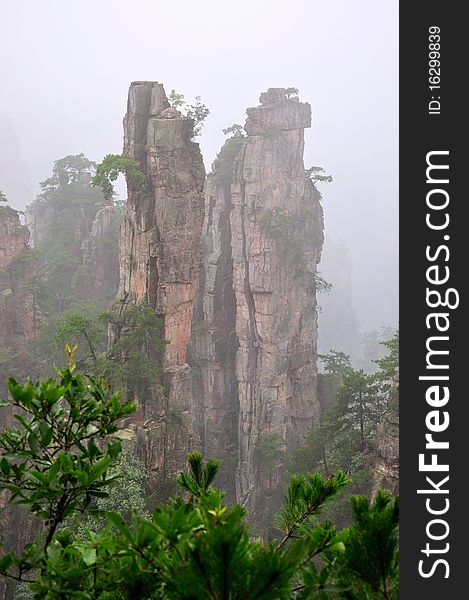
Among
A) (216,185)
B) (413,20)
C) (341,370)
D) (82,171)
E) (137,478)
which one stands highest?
(82,171)

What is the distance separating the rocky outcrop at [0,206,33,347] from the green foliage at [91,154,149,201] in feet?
36.4

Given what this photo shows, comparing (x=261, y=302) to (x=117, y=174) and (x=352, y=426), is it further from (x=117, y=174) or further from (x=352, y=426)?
(x=117, y=174)

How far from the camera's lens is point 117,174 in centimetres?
1986

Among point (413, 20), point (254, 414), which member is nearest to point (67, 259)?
point (254, 414)

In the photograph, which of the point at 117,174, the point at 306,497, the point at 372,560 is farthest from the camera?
the point at 117,174

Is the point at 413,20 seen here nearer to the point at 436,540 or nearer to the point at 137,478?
the point at 436,540

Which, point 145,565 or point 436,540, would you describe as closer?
point 145,565

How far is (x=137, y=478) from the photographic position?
51.4 feet

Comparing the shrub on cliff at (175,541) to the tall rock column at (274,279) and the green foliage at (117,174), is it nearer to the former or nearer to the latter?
the green foliage at (117,174)

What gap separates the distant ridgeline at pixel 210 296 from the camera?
20.3 metres

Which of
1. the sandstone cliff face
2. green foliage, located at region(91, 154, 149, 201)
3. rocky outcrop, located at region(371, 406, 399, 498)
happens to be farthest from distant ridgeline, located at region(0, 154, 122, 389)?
rocky outcrop, located at region(371, 406, 399, 498)

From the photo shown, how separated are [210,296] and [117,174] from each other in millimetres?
11743

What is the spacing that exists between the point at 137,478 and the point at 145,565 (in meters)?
14.3

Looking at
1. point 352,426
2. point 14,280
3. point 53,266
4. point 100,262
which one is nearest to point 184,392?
point 352,426
